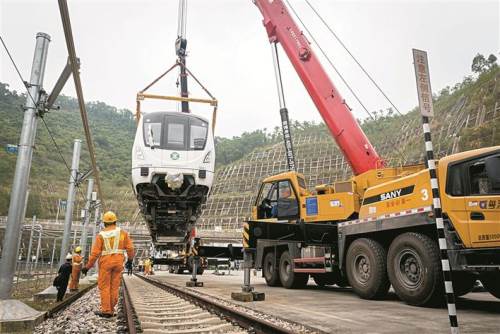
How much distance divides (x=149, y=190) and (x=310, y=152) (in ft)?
235

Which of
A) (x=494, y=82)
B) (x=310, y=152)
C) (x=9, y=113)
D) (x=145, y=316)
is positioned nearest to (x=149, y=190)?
(x=145, y=316)

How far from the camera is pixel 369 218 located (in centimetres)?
798

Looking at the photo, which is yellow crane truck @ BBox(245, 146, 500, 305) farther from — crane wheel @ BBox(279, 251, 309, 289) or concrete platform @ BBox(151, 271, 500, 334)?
concrete platform @ BBox(151, 271, 500, 334)

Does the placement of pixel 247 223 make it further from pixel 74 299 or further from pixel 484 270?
pixel 74 299

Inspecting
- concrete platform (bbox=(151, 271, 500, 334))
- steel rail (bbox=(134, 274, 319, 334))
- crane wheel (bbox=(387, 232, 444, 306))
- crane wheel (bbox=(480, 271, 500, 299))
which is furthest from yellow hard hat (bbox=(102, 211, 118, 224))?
crane wheel (bbox=(480, 271, 500, 299))

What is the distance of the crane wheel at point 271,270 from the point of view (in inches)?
459

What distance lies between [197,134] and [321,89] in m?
3.55

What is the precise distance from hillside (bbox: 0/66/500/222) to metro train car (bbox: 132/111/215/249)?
3028 centimetres

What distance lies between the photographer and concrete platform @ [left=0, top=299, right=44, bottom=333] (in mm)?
5140

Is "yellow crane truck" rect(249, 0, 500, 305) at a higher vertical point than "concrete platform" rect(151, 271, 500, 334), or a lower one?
higher

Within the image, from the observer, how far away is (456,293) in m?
7.07

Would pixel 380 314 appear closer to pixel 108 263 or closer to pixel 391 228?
pixel 391 228

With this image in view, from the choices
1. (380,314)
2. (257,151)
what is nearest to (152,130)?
(380,314)

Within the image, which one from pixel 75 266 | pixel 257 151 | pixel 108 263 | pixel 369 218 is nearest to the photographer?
pixel 108 263
